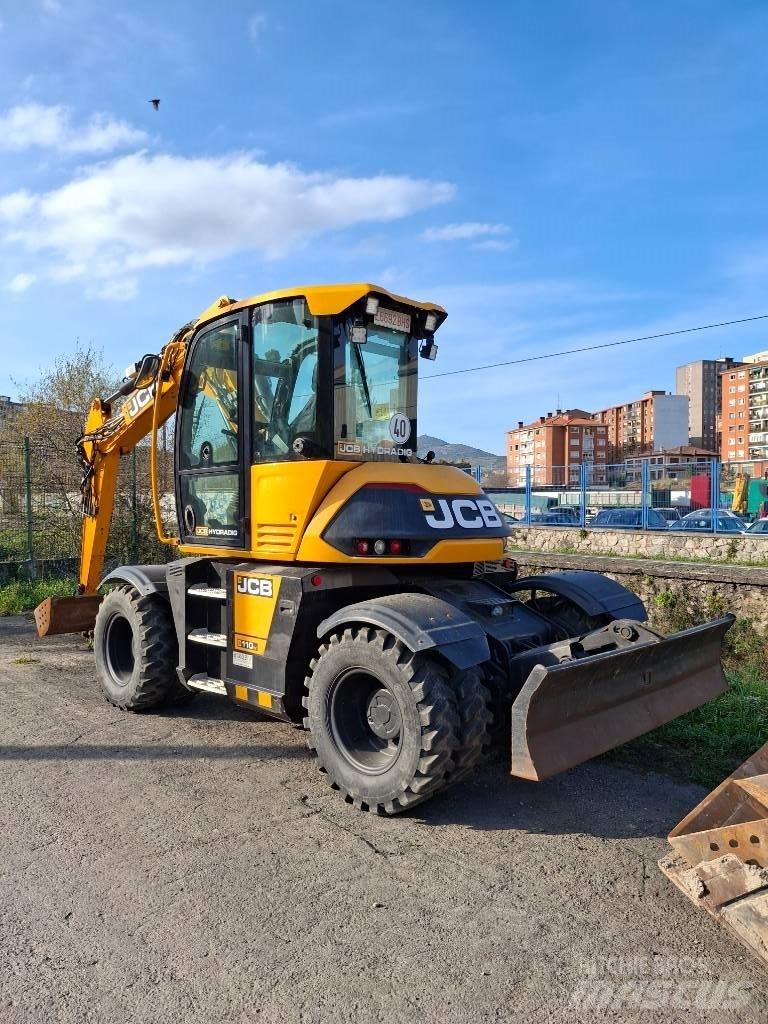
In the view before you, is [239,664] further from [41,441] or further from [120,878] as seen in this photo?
[41,441]

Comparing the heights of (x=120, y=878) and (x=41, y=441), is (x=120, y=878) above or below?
below

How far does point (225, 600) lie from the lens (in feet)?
17.5

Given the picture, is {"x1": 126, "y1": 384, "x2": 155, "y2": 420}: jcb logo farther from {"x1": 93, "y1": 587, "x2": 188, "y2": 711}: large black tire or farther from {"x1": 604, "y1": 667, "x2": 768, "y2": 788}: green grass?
{"x1": 604, "y1": 667, "x2": 768, "y2": 788}: green grass

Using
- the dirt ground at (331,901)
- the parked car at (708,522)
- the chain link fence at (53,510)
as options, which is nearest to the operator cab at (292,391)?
the dirt ground at (331,901)

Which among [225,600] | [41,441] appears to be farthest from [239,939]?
[41,441]

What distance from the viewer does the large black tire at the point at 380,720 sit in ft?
13.0

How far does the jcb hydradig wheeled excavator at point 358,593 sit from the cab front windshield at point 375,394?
15 mm

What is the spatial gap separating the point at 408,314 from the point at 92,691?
4319 mm

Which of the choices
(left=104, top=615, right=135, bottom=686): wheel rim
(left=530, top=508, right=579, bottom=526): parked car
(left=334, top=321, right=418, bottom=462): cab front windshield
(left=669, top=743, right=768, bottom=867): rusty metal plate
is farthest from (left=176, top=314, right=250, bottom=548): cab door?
(left=530, top=508, right=579, bottom=526): parked car

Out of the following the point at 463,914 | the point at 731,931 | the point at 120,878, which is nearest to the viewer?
the point at 731,931

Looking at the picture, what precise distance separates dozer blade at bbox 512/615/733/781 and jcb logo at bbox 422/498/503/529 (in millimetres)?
1091

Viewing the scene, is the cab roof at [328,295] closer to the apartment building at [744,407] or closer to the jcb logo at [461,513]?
the jcb logo at [461,513]

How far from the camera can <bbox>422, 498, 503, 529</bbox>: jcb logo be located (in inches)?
191

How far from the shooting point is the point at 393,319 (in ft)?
17.3
